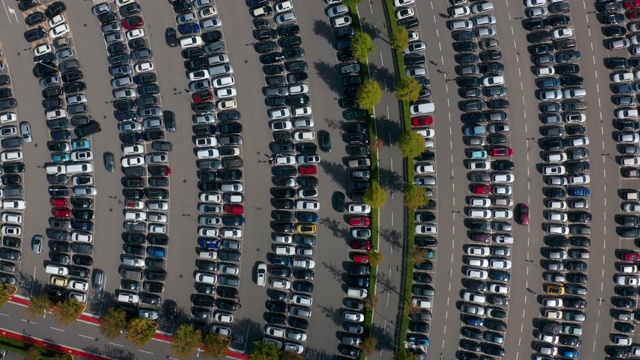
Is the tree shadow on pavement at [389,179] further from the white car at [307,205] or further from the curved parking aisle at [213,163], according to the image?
the curved parking aisle at [213,163]

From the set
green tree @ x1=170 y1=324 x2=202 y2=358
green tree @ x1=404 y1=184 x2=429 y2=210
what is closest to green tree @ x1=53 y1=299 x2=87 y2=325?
green tree @ x1=170 y1=324 x2=202 y2=358

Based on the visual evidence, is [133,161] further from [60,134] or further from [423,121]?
[423,121]

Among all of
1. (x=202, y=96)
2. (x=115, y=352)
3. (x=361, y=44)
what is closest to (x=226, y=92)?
(x=202, y=96)

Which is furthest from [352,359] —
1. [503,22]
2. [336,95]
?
[503,22]

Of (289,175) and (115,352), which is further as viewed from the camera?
(115,352)

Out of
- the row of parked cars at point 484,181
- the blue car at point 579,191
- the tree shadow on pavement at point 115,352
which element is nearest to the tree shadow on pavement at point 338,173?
the row of parked cars at point 484,181

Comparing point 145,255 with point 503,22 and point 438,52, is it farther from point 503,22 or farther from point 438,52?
point 503,22
